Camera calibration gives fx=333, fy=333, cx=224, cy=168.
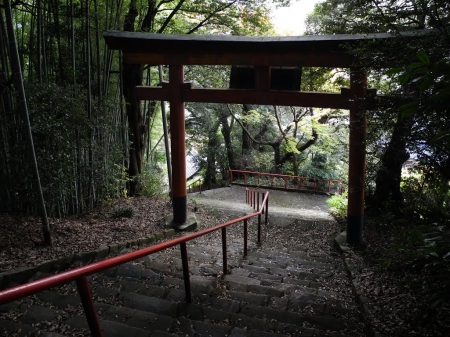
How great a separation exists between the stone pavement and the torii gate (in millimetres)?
1817

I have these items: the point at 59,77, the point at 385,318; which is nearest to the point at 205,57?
the point at 59,77

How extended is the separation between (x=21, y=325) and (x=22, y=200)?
292 centimetres

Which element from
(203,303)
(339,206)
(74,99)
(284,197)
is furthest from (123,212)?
(284,197)

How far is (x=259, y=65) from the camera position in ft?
17.9

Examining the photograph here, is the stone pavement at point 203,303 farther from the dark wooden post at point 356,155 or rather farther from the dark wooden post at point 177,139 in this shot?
the dark wooden post at point 177,139

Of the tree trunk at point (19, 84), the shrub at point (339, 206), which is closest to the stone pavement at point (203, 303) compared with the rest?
the tree trunk at point (19, 84)

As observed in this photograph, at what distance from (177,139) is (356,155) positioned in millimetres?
3053

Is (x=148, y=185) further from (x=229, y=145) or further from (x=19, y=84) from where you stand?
(x=229, y=145)

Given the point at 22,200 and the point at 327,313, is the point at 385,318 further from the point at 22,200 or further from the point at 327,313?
the point at 22,200

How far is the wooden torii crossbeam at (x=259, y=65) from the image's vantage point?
4.97m

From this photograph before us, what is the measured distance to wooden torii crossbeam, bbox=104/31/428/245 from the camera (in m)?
4.97

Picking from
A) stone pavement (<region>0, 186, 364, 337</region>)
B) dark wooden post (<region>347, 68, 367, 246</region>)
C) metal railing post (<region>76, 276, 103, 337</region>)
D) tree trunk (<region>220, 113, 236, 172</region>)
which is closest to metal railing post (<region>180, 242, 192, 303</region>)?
stone pavement (<region>0, 186, 364, 337</region>)

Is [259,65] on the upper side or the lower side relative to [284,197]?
upper

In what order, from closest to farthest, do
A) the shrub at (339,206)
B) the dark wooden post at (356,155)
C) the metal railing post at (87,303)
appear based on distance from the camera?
the metal railing post at (87,303) → the dark wooden post at (356,155) → the shrub at (339,206)
